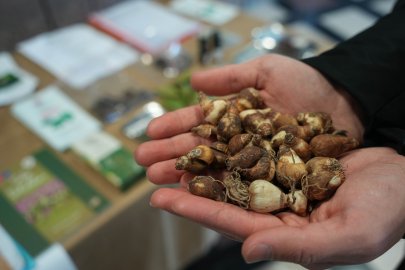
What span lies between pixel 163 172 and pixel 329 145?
67 cm

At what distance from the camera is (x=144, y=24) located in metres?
2.93

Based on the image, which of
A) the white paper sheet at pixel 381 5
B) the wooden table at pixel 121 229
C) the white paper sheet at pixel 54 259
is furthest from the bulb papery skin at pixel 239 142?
the white paper sheet at pixel 381 5

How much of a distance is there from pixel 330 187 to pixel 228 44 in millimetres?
1867

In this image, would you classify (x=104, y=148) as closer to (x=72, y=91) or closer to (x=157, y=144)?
(x=157, y=144)

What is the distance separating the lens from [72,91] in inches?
87.6

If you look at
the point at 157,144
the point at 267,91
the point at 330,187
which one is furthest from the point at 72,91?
the point at 330,187

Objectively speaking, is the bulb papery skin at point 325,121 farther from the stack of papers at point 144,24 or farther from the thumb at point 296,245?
the stack of papers at point 144,24

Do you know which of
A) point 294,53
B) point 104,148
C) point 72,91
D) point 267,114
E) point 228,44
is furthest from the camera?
point 228,44

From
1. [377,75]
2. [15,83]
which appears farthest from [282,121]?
[15,83]

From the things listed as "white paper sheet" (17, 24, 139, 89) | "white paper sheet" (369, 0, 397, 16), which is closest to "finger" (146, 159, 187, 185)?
"white paper sheet" (17, 24, 139, 89)

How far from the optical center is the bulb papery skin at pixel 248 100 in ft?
4.39

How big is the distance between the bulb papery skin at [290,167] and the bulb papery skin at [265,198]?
0.36 ft

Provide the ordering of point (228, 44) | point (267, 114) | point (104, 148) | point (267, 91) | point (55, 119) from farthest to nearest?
point (228, 44) < point (55, 119) < point (104, 148) < point (267, 91) < point (267, 114)

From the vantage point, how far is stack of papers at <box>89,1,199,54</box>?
270 centimetres
